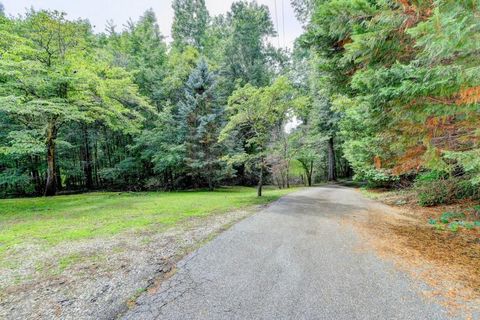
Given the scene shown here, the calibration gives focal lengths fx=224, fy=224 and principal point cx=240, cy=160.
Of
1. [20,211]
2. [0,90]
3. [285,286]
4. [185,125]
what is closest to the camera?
[285,286]

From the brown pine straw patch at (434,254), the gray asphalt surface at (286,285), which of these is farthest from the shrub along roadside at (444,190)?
the gray asphalt surface at (286,285)

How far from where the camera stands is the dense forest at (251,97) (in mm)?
3609

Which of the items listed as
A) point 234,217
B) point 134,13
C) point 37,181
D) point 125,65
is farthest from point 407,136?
point 134,13

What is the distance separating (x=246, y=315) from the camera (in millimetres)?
2148

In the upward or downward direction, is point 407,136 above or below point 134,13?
below

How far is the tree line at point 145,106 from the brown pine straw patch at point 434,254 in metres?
5.69

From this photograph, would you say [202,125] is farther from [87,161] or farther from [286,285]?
[286,285]

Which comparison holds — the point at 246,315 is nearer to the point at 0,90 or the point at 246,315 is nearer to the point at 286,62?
the point at 0,90

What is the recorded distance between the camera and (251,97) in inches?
376

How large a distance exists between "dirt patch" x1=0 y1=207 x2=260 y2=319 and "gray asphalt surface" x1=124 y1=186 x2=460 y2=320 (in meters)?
0.29

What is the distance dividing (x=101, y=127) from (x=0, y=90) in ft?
34.4

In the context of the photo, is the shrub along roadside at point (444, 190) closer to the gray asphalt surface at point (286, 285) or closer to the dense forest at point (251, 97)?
Result: the dense forest at point (251, 97)

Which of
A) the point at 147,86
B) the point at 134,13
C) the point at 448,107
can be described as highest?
the point at 134,13

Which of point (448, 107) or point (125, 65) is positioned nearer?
point (448, 107)
